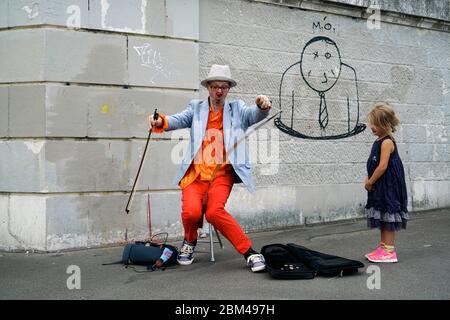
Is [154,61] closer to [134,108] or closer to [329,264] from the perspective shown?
[134,108]

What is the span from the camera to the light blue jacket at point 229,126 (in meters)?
4.97

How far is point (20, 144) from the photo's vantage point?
589 centimetres

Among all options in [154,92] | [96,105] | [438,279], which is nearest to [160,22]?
[154,92]

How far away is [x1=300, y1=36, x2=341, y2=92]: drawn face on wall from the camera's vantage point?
749cm

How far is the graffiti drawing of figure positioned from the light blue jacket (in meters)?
2.19

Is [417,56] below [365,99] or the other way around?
the other way around

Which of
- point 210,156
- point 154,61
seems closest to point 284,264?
point 210,156

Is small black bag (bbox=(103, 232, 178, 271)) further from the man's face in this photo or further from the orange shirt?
the man's face

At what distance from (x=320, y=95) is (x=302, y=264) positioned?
11.3 ft

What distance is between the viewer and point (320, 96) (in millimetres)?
7594

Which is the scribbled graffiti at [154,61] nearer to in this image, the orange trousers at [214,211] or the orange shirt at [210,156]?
the orange shirt at [210,156]

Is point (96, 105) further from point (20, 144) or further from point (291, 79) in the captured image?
point (291, 79)

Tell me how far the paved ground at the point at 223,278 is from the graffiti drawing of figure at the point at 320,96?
67.9 inches

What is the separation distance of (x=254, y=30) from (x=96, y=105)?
2249 millimetres
